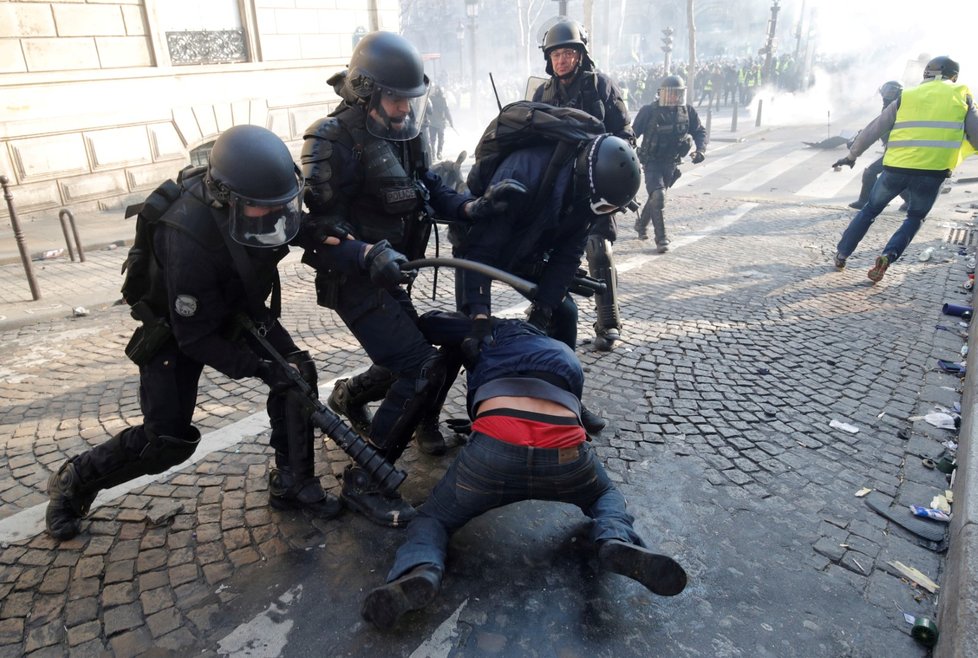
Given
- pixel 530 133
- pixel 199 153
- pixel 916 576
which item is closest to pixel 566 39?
pixel 530 133

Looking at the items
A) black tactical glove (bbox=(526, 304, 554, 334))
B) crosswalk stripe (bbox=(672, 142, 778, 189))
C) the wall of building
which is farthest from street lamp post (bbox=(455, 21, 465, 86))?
black tactical glove (bbox=(526, 304, 554, 334))

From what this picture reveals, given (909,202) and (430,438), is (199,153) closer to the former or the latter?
(430,438)

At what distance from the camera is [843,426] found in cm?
400

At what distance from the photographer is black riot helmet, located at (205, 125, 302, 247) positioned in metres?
2.47

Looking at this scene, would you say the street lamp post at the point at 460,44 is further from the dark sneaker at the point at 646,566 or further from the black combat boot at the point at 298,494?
the dark sneaker at the point at 646,566

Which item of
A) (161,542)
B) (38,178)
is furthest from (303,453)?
(38,178)

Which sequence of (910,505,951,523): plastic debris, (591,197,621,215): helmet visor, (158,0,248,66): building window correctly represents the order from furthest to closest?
(158,0,248,66): building window
(591,197,621,215): helmet visor
(910,505,951,523): plastic debris

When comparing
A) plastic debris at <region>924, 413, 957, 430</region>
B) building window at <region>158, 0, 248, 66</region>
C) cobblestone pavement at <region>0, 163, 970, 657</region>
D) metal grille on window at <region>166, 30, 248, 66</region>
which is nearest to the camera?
cobblestone pavement at <region>0, 163, 970, 657</region>

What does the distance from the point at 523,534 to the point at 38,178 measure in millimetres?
9722

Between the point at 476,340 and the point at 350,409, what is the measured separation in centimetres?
119

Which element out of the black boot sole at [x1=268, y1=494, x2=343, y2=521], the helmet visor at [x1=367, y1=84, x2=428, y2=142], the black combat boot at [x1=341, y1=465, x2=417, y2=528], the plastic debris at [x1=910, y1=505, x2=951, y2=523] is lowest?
the plastic debris at [x1=910, y1=505, x2=951, y2=523]

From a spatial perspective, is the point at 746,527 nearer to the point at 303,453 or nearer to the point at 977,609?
the point at 977,609

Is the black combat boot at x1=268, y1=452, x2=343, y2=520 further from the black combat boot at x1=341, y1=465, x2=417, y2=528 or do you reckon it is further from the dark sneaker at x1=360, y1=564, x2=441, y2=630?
the dark sneaker at x1=360, y1=564, x2=441, y2=630

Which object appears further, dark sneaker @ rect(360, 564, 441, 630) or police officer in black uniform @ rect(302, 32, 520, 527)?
police officer in black uniform @ rect(302, 32, 520, 527)
